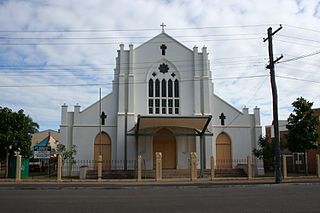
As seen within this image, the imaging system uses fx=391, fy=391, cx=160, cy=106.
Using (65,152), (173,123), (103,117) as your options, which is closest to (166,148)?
(173,123)

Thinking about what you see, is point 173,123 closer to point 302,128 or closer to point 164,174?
point 164,174

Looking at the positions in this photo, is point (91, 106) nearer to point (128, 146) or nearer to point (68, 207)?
point (128, 146)

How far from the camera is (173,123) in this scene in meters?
Answer: 32.2

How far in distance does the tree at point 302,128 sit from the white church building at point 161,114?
3889 mm

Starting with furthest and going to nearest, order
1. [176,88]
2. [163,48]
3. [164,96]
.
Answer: [163,48]
[176,88]
[164,96]

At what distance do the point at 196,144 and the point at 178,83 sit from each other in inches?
231

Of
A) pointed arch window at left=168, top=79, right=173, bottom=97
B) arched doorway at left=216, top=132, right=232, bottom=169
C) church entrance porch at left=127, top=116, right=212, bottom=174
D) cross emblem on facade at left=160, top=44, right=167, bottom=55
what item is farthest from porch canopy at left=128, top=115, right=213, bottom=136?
cross emblem on facade at left=160, top=44, right=167, bottom=55

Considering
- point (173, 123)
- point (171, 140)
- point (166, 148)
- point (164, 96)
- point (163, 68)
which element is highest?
point (163, 68)

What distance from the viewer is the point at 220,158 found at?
35.3 metres

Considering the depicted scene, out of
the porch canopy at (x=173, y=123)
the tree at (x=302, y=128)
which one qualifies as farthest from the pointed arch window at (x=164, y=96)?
the tree at (x=302, y=128)

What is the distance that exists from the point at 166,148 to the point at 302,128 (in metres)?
11.7

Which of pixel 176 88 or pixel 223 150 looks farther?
pixel 176 88

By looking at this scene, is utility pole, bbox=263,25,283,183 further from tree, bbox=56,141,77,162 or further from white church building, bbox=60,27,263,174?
tree, bbox=56,141,77,162

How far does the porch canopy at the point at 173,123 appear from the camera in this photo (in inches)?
1197
